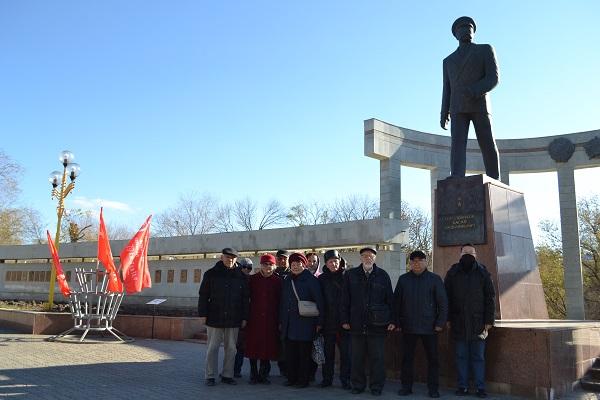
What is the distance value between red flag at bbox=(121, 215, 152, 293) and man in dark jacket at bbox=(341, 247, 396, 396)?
7117mm

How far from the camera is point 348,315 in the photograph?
243 inches

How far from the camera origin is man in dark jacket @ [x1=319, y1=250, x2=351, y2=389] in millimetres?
6363

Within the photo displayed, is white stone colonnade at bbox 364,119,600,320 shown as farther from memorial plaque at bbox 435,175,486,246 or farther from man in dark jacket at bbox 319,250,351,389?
man in dark jacket at bbox 319,250,351,389

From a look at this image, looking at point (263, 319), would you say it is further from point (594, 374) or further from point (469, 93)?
point (469, 93)

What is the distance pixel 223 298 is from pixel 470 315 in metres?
2.99

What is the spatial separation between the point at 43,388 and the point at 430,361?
443cm

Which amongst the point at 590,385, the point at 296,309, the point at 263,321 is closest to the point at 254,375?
the point at 263,321

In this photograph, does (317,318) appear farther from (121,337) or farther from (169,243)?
(169,243)

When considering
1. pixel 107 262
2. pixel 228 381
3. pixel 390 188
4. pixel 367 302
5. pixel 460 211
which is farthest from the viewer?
pixel 390 188

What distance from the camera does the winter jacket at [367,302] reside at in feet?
19.5

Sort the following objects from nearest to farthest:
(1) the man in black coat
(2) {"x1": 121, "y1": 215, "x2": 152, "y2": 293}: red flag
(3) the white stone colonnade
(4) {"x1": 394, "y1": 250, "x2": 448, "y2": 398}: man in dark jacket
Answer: (4) {"x1": 394, "y1": 250, "x2": 448, "y2": 398}: man in dark jacket < (1) the man in black coat < (2) {"x1": 121, "y1": 215, "x2": 152, "y2": 293}: red flag < (3) the white stone colonnade

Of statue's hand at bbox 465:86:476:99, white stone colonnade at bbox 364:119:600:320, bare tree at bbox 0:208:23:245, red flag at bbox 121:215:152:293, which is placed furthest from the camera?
bare tree at bbox 0:208:23:245

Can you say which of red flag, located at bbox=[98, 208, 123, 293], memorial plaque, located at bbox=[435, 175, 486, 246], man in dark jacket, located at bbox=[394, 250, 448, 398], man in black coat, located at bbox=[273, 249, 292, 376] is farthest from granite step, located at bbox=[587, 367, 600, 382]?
red flag, located at bbox=[98, 208, 123, 293]

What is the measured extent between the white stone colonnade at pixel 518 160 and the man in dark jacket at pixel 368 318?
12127 millimetres
